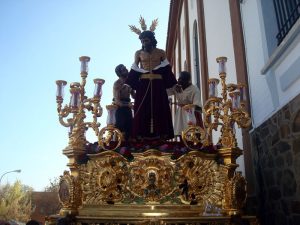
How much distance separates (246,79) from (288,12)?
1.73m

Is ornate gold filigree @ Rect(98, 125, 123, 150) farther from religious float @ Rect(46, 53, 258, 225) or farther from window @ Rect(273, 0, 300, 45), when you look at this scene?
window @ Rect(273, 0, 300, 45)

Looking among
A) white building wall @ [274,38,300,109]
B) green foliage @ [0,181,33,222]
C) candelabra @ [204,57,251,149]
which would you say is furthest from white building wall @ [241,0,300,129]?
green foliage @ [0,181,33,222]

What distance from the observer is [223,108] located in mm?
5355

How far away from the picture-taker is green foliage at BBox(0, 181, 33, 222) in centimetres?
3619

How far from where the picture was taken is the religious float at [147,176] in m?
4.71

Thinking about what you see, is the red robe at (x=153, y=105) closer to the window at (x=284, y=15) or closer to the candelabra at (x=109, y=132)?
the candelabra at (x=109, y=132)

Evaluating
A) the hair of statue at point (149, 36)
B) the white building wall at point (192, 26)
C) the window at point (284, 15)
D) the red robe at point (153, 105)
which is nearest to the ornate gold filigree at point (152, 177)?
the red robe at point (153, 105)

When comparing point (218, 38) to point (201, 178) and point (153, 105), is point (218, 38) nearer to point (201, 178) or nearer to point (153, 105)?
point (153, 105)

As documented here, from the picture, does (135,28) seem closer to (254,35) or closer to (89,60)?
(89,60)

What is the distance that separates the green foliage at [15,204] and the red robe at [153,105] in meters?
33.7

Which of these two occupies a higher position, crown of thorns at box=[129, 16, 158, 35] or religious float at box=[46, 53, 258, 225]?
crown of thorns at box=[129, 16, 158, 35]

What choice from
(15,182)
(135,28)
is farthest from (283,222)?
(15,182)

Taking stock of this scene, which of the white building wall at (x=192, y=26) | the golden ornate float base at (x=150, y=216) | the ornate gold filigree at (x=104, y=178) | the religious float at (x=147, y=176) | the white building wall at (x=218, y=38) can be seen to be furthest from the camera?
the white building wall at (x=192, y=26)

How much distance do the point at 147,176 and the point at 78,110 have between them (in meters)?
1.57
